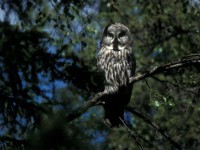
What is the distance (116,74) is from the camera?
6359 millimetres

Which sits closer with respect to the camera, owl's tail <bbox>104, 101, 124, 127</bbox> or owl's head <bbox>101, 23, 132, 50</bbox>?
owl's tail <bbox>104, 101, 124, 127</bbox>

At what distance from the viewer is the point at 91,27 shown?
17.8 feet

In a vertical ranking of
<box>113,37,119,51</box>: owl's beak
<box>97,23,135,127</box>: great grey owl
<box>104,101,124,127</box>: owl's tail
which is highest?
<box>113,37,119,51</box>: owl's beak

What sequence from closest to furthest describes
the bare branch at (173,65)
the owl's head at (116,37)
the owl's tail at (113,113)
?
1. the bare branch at (173,65)
2. the owl's tail at (113,113)
3. the owl's head at (116,37)

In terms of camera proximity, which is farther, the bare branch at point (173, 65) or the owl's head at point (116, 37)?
the owl's head at point (116, 37)

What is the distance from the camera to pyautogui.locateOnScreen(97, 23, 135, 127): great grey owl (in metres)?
6.29

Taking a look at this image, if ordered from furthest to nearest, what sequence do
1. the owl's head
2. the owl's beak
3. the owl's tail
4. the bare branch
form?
the owl's head < the owl's beak < the owl's tail < the bare branch

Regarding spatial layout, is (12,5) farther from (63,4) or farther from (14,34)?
(63,4)

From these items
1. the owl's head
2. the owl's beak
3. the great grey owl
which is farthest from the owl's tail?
the owl's head

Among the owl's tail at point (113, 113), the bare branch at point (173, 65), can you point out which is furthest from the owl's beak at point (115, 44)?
the bare branch at point (173, 65)

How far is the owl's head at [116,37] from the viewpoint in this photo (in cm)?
702

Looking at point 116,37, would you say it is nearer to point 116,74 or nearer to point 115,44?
point 115,44

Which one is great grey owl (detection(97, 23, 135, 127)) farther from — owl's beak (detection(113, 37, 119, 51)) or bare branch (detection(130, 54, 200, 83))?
bare branch (detection(130, 54, 200, 83))

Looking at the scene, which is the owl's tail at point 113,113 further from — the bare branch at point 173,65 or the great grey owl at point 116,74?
the bare branch at point 173,65
